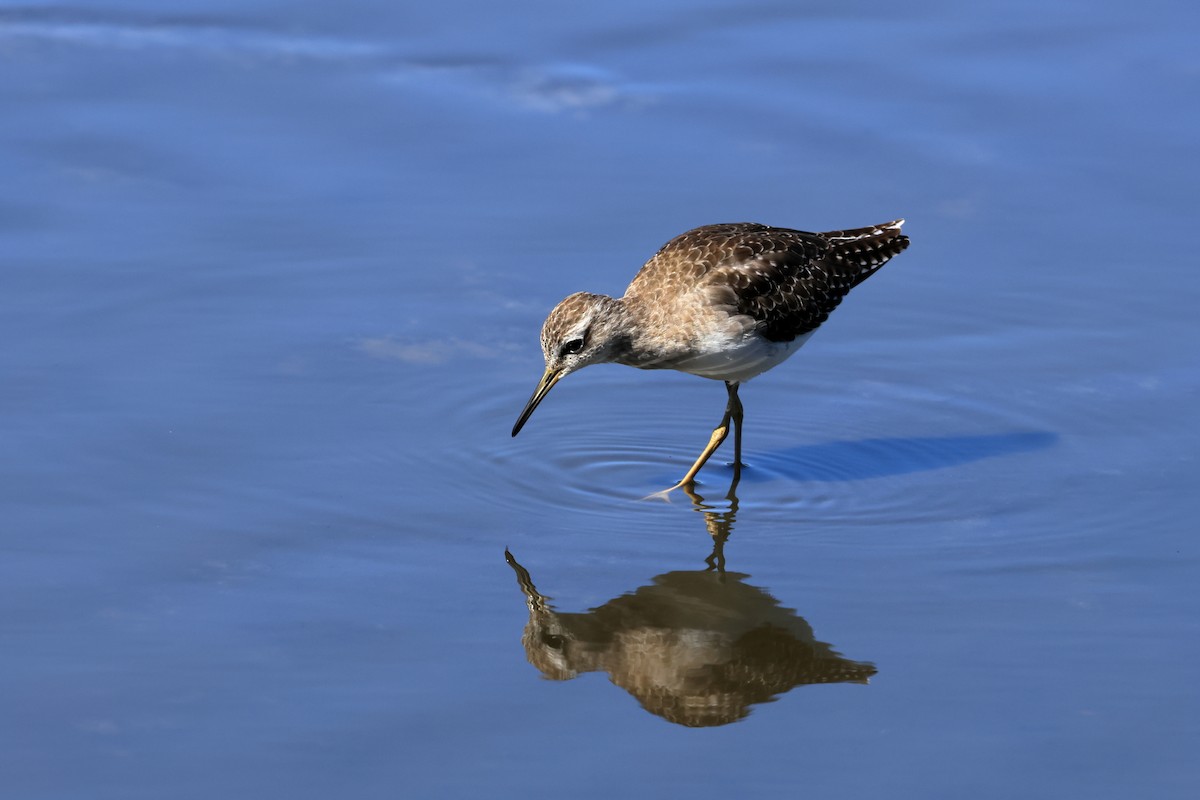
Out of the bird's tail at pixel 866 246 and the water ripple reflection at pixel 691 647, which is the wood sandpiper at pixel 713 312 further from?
the water ripple reflection at pixel 691 647

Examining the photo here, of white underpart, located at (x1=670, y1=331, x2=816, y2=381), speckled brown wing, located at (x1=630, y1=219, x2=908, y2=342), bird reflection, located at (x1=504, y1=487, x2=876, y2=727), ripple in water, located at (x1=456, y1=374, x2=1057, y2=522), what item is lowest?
bird reflection, located at (x1=504, y1=487, x2=876, y2=727)

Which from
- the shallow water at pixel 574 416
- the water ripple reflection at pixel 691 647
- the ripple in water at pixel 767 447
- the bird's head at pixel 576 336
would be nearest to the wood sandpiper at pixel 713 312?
the bird's head at pixel 576 336

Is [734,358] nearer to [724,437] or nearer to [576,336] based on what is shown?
[724,437]

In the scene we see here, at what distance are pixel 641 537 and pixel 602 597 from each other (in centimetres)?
71

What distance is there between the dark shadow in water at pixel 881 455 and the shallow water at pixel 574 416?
3 cm

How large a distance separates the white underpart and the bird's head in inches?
21.9

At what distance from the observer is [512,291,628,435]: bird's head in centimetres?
912

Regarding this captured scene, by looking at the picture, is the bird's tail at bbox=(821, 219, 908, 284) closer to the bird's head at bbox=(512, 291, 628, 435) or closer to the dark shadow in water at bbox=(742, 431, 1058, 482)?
the dark shadow in water at bbox=(742, 431, 1058, 482)

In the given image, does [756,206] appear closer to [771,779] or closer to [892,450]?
[892,450]

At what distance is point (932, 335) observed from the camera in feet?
35.5

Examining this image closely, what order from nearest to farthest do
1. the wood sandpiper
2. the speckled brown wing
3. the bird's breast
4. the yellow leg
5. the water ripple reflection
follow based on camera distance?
the water ripple reflection, the wood sandpiper, the yellow leg, the bird's breast, the speckled brown wing

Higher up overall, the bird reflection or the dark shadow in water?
the dark shadow in water

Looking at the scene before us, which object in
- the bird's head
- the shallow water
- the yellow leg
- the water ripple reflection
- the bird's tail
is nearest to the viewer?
the shallow water

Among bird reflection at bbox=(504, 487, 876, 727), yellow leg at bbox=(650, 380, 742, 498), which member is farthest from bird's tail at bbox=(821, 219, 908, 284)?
bird reflection at bbox=(504, 487, 876, 727)
